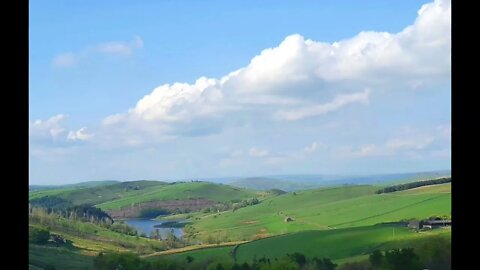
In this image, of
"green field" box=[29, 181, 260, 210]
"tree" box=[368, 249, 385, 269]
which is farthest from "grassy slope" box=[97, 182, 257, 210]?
"tree" box=[368, 249, 385, 269]

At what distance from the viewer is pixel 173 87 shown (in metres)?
1.38

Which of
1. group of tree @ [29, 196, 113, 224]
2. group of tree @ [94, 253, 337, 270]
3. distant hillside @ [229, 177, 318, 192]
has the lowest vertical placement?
group of tree @ [94, 253, 337, 270]

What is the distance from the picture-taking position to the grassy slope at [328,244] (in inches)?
51.9

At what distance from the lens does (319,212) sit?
1.47 metres

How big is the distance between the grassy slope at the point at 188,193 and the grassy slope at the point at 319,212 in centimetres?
6

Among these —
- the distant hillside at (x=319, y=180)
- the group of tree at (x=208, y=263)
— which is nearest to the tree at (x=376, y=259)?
the group of tree at (x=208, y=263)

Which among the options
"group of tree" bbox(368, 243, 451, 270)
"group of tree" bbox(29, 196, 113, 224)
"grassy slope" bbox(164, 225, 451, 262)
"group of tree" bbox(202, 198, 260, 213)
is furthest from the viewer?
"group of tree" bbox(202, 198, 260, 213)


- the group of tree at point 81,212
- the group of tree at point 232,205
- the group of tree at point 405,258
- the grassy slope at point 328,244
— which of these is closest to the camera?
the group of tree at point 405,258

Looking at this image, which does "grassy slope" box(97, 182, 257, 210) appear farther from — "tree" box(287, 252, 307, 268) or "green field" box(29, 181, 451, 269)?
"tree" box(287, 252, 307, 268)

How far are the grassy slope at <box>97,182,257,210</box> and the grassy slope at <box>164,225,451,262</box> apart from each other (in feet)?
0.63

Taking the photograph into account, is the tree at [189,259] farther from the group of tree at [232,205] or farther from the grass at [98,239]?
the group of tree at [232,205]

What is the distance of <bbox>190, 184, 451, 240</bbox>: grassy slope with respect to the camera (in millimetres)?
1473
